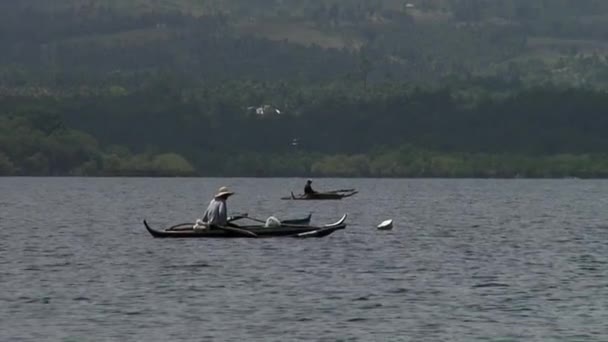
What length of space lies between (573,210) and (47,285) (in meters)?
102

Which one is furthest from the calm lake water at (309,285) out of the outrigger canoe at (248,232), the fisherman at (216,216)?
the fisherman at (216,216)

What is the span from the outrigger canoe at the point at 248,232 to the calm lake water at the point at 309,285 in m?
0.62

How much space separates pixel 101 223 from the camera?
126 meters

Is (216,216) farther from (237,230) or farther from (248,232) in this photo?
(248,232)

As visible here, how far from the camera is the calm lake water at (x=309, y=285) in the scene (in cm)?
5631

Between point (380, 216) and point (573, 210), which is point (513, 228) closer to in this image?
point (380, 216)

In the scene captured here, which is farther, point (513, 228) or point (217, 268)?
point (513, 228)

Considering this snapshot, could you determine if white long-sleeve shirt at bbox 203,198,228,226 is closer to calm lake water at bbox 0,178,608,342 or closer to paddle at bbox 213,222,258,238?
paddle at bbox 213,222,258,238

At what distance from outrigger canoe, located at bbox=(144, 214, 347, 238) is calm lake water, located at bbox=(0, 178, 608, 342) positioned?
0.62 metres

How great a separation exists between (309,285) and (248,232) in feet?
71.5

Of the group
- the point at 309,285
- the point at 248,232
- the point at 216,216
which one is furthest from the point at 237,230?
the point at 309,285

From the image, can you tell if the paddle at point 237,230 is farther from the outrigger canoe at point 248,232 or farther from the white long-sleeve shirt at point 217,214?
the white long-sleeve shirt at point 217,214

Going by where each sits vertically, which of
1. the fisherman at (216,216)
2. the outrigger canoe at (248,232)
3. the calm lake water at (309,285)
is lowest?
the calm lake water at (309,285)

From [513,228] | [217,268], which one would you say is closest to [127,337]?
[217,268]
